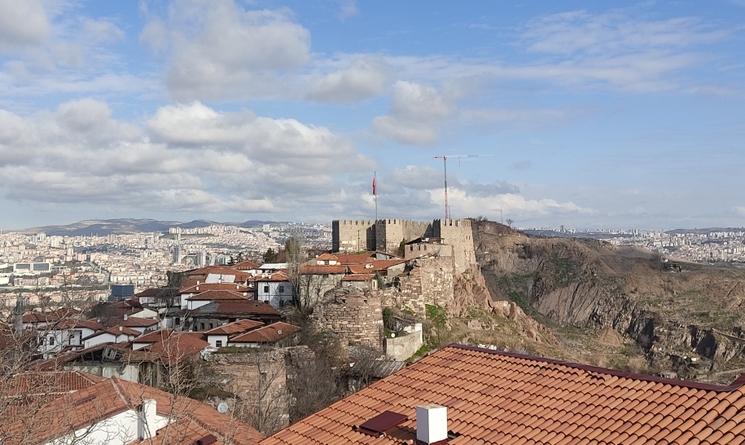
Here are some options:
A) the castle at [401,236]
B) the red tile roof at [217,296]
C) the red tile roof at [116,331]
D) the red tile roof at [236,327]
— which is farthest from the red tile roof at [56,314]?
the castle at [401,236]

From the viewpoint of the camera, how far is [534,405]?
9.09 metres

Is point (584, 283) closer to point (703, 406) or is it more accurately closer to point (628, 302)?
point (628, 302)

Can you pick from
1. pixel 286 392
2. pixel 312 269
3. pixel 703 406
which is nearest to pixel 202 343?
pixel 286 392

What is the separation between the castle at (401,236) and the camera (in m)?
52.4

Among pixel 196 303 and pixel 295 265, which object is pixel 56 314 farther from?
pixel 295 265

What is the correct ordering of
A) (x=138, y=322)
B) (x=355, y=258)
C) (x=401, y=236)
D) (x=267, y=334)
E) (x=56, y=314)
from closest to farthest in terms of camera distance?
(x=56, y=314) < (x=267, y=334) < (x=138, y=322) < (x=355, y=258) < (x=401, y=236)

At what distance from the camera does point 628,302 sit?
88.4 metres

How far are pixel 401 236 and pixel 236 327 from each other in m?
22.1

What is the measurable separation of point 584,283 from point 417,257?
5571 centimetres

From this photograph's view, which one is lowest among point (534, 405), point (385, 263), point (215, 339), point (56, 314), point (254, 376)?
point (254, 376)

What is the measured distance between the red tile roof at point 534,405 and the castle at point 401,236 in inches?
1560

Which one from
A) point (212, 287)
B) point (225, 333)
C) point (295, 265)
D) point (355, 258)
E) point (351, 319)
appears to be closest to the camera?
point (225, 333)

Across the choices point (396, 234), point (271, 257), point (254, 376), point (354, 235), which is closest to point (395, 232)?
point (396, 234)

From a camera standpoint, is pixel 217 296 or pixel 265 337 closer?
pixel 265 337
